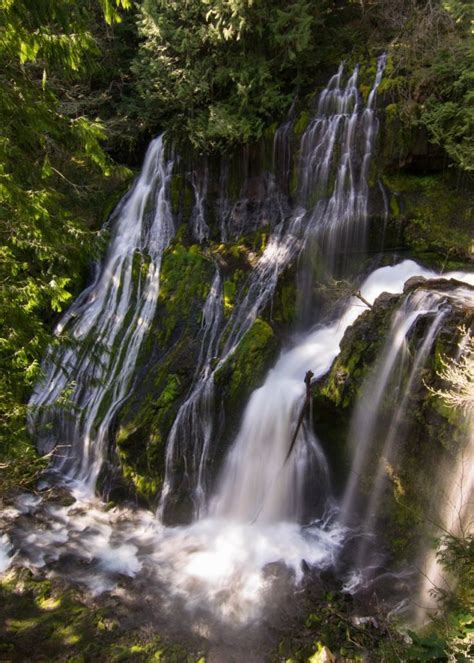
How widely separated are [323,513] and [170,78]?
11.9 m

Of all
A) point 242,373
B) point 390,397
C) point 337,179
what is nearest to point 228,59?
point 337,179

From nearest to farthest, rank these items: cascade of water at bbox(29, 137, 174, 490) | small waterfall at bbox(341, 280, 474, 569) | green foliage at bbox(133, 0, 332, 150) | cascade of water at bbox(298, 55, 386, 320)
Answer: small waterfall at bbox(341, 280, 474, 569) → cascade of water at bbox(29, 137, 174, 490) → cascade of water at bbox(298, 55, 386, 320) → green foliage at bbox(133, 0, 332, 150)

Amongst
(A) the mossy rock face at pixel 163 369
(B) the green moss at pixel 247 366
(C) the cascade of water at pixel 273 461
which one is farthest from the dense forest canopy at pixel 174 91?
Result: (C) the cascade of water at pixel 273 461

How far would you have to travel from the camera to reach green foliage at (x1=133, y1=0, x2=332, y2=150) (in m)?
10.6

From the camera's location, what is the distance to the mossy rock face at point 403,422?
6059 millimetres

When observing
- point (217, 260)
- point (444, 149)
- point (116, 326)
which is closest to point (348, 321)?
point (217, 260)

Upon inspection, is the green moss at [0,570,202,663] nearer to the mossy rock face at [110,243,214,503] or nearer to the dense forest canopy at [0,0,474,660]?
the dense forest canopy at [0,0,474,660]

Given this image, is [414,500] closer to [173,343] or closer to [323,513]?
[323,513]

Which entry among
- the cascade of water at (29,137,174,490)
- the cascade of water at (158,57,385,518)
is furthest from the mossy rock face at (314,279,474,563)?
the cascade of water at (29,137,174,490)

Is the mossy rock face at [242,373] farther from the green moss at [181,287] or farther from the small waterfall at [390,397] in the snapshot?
the small waterfall at [390,397]

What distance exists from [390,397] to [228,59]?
32.4 feet

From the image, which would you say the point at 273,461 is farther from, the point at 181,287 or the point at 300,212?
the point at 300,212

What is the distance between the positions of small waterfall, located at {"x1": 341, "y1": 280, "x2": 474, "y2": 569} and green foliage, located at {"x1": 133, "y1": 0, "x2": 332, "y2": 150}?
23.0 ft

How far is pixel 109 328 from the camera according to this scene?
34.6ft
